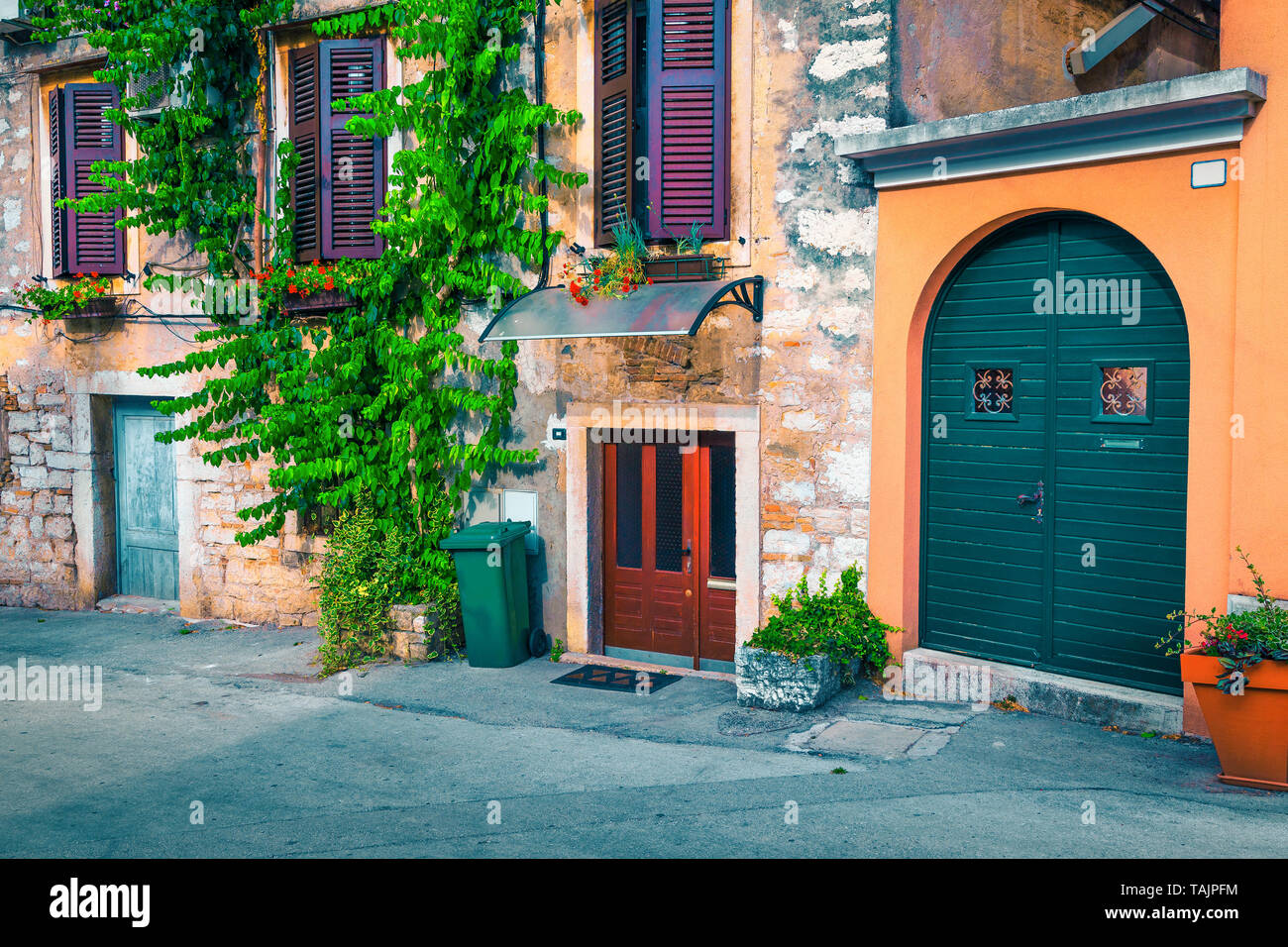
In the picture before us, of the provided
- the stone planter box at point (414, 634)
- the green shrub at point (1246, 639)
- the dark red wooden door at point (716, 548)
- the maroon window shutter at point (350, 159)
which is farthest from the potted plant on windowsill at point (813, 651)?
the maroon window shutter at point (350, 159)

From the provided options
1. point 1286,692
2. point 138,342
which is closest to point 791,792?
point 1286,692

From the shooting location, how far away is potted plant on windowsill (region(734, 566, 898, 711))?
23.5ft

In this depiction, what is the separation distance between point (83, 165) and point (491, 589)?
6.61 m

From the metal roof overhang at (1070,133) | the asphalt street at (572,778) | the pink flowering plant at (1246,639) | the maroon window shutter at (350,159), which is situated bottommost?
the asphalt street at (572,778)

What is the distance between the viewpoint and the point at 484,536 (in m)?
8.65

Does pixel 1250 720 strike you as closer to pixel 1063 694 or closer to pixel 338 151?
pixel 1063 694

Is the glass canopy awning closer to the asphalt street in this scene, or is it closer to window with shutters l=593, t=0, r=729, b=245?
window with shutters l=593, t=0, r=729, b=245

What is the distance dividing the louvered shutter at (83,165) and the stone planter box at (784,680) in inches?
307

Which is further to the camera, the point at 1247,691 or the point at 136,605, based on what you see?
the point at 136,605

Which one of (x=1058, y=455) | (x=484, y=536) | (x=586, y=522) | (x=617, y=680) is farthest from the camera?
(x=586, y=522)

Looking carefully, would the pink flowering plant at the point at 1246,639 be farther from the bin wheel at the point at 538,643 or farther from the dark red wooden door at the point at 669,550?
the bin wheel at the point at 538,643

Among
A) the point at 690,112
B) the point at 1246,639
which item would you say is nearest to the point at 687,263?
the point at 690,112

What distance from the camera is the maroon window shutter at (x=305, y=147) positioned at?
1005cm

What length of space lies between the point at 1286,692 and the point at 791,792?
2.40 meters
